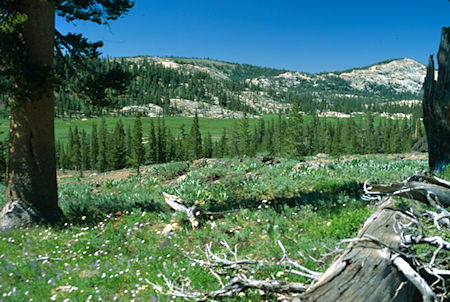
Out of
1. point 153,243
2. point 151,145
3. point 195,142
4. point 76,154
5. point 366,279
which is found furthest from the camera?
point 76,154

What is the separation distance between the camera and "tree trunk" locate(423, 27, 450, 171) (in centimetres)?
844

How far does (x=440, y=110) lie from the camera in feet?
27.9

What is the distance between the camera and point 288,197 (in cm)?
877

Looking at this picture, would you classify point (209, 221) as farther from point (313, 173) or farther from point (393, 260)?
point (313, 173)

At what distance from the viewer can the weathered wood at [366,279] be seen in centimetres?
263

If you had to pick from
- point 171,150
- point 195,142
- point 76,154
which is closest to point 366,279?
point 195,142

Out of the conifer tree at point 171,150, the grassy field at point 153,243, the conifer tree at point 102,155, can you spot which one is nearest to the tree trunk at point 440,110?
the grassy field at point 153,243

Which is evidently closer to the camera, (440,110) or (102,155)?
(440,110)

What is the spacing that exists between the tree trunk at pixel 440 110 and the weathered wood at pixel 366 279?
672 centimetres

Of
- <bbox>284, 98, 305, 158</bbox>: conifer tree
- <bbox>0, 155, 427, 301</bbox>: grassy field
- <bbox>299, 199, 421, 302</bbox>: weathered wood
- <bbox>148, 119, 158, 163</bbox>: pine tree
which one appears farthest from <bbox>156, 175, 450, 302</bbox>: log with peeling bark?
<bbox>148, 119, 158, 163</bbox>: pine tree

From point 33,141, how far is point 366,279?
7.84 m

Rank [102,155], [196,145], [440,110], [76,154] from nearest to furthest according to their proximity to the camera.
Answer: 1. [440,110]
2. [196,145]
3. [102,155]
4. [76,154]

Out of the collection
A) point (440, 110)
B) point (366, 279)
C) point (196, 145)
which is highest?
point (440, 110)

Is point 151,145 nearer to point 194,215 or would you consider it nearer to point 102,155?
point 102,155
